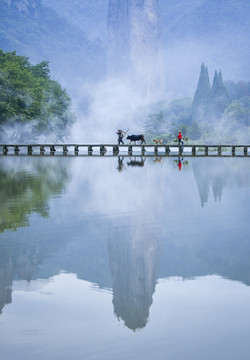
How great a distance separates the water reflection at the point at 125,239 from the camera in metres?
6.43

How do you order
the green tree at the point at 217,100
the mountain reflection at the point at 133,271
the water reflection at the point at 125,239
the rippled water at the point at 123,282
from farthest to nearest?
1. the green tree at the point at 217,100
2. the water reflection at the point at 125,239
3. the mountain reflection at the point at 133,271
4. the rippled water at the point at 123,282

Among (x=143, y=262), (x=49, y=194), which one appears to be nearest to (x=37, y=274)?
(x=143, y=262)

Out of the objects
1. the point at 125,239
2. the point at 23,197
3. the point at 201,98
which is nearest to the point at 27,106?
the point at 23,197

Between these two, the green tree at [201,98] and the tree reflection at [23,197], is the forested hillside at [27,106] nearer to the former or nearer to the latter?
the tree reflection at [23,197]

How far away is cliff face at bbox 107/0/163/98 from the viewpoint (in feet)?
605

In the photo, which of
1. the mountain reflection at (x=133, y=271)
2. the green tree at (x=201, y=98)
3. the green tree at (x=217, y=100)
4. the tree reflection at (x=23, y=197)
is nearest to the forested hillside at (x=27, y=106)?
the tree reflection at (x=23, y=197)

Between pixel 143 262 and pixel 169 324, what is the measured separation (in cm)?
220

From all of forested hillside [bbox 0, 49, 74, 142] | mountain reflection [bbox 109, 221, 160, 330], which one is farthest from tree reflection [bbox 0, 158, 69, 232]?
forested hillside [bbox 0, 49, 74, 142]

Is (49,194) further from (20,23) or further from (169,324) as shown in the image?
(20,23)

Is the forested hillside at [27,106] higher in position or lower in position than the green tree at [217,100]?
lower

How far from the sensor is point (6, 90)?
173 ft

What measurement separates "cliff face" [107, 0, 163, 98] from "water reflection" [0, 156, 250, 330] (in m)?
172

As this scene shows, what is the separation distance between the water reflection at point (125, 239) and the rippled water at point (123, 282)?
17 mm

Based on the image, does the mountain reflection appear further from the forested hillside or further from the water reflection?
the forested hillside
